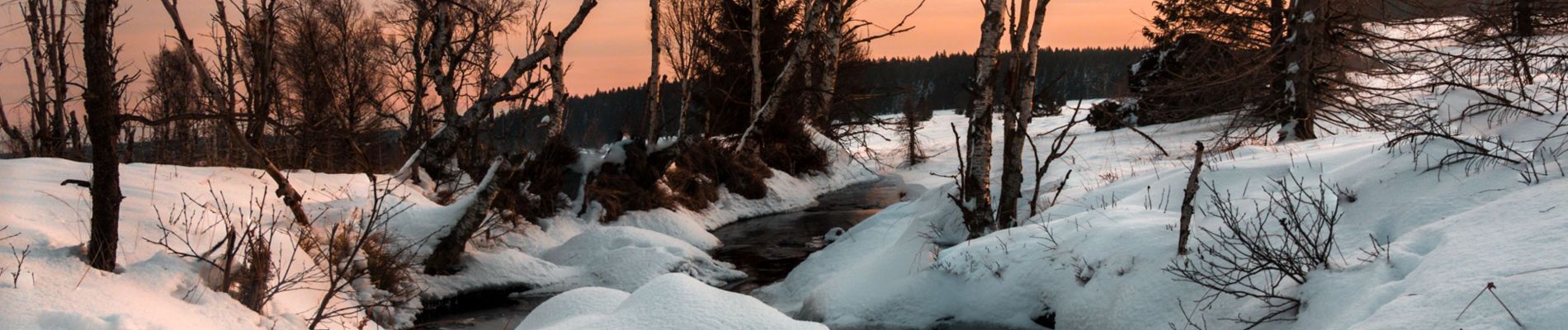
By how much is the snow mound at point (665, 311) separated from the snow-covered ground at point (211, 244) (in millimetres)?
1935

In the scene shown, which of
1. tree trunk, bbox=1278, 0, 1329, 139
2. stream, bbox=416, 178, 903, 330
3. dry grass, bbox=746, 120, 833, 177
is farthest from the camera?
dry grass, bbox=746, 120, 833, 177

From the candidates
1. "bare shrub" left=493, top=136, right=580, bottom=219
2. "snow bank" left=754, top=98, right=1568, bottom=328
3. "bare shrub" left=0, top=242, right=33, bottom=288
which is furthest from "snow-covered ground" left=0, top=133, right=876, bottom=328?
"snow bank" left=754, top=98, right=1568, bottom=328

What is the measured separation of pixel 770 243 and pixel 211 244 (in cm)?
820

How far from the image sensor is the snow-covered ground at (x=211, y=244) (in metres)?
4.64

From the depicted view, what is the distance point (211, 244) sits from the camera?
6152mm

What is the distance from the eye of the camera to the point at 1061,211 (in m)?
9.54

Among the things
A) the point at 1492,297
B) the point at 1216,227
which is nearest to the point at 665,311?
the point at 1492,297

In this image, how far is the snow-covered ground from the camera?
4.64m

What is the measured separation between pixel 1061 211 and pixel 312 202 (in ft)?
26.4

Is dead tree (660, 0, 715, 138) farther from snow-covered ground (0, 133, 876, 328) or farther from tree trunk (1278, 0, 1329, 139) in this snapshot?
tree trunk (1278, 0, 1329, 139)

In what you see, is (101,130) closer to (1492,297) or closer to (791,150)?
(1492,297)

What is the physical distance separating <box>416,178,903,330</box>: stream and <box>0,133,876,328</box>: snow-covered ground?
43 cm

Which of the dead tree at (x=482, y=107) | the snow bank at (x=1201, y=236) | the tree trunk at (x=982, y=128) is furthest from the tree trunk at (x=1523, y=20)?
the dead tree at (x=482, y=107)

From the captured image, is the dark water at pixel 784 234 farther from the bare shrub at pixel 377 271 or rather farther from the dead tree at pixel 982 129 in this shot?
the bare shrub at pixel 377 271
